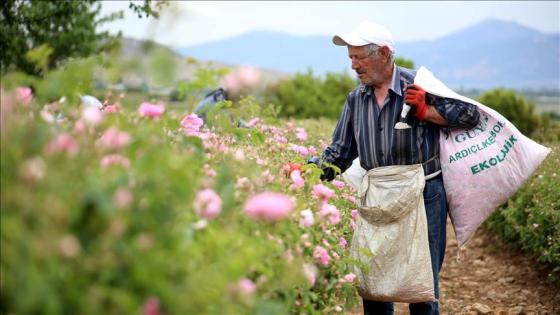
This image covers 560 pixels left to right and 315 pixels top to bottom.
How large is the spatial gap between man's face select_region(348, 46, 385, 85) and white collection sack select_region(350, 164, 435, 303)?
0.50 metres

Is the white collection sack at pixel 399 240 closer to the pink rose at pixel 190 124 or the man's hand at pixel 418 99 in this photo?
the man's hand at pixel 418 99

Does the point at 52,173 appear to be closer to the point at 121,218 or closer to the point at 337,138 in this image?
the point at 121,218

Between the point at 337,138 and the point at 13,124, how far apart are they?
8.80 feet

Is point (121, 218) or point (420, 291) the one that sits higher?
point (121, 218)

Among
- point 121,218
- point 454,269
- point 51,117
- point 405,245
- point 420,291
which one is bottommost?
point 454,269

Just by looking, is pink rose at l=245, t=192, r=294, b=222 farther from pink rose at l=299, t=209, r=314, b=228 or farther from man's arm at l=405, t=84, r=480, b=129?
man's arm at l=405, t=84, r=480, b=129

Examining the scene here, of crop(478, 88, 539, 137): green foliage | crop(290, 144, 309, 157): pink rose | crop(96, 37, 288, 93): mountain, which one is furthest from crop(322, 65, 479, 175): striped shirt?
crop(478, 88, 539, 137): green foliage

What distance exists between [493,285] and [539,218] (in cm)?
85

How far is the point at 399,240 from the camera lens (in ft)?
12.7

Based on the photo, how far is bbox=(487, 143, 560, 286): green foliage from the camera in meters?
5.58

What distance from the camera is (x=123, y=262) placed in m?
1.58

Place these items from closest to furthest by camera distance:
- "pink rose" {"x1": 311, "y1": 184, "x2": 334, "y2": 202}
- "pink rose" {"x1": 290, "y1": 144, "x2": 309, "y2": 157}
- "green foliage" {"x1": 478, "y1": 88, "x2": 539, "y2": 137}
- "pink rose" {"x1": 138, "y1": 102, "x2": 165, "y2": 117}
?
"pink rose" {"x1": 138, "y1": 102, "x2": 165, "y2": 117}, "pink rose" {"x1": 311, "y1": 184, "x2": 334, "y2": 202}, "pink rose" {"x1": 290, "y1": 144, "x2": 309, "y2": 157}, "green foliage" {"x1": 478, "y1": 88, "x2": 539, "y2": 137}

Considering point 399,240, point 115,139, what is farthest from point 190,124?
point 399,240

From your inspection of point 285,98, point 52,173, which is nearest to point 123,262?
point 52,173
